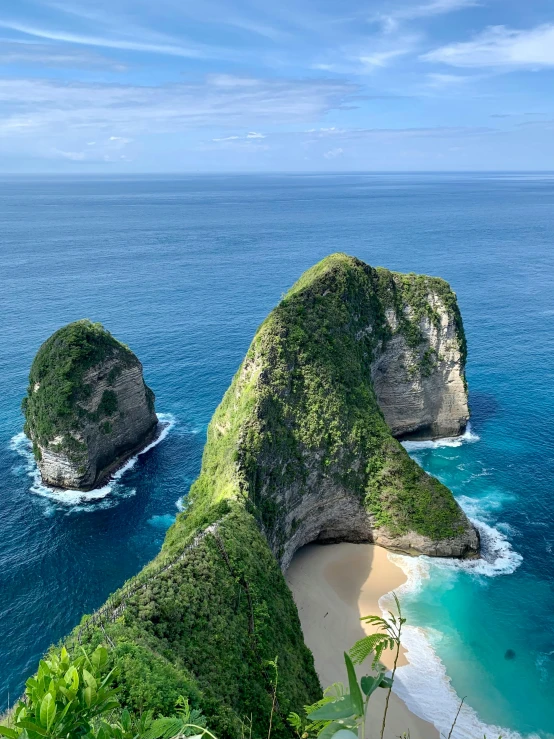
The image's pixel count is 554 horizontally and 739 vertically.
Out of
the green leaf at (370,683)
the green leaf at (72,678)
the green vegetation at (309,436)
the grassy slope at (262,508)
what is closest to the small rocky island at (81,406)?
the green vegetation at (309,436)

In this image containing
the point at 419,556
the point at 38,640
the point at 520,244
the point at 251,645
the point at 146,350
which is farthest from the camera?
the point at 520,244

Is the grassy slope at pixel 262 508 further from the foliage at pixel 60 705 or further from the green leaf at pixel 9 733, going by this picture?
the green leaf at pixel 9 733

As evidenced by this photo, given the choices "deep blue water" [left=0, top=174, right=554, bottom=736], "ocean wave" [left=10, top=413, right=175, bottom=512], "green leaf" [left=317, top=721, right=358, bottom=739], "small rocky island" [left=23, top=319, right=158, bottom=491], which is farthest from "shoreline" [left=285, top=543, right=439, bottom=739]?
"green leaf" [left=317, top=721, right=358, bottom=739]

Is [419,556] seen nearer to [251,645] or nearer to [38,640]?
[251,645]

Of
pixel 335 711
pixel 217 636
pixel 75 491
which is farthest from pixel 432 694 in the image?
pixel 75 491

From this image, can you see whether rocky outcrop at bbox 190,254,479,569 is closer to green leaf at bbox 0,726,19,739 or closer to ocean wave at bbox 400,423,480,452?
ocean wave at bbox 400,423,480,452

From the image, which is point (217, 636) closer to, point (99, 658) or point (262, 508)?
point (262, 508)

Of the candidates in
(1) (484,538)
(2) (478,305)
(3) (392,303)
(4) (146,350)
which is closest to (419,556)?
(1) (484,538)
